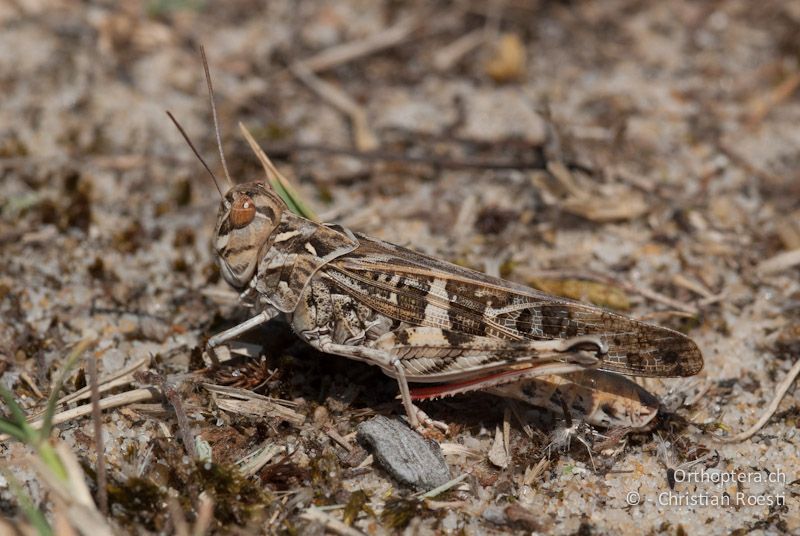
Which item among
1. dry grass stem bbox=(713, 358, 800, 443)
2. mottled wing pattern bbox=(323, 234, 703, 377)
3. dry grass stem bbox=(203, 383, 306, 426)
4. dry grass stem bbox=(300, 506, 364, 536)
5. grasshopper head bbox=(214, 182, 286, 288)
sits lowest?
dry grass stem bbox=(300, 506, 364, 536)

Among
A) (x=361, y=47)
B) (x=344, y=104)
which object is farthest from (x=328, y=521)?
(x=361, y=47)

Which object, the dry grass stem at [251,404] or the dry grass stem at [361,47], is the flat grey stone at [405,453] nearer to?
the dry grass stem at [251,404]

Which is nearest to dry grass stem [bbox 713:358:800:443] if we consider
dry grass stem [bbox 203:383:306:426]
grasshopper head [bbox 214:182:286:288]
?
dry grass stem [bbox 203:383:306:426]

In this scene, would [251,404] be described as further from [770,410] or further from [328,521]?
[770,410]

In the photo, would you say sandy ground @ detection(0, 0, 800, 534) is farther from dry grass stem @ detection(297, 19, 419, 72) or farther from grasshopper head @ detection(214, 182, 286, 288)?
grasshopper head @ detection(214, 182, 286, 288)

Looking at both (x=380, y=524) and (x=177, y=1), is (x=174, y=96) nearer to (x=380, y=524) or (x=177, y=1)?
(x=177, y=1)

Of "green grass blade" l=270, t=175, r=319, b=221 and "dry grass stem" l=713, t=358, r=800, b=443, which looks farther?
"green grass blade" l=270, t=175, r=319, b=221

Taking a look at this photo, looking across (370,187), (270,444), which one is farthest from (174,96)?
(270,444)
